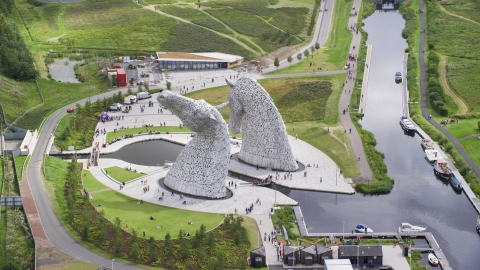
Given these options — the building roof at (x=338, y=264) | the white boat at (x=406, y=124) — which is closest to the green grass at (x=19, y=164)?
the building roof at (x=338, y=264)

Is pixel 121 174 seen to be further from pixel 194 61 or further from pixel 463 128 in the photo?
pixel 194 61

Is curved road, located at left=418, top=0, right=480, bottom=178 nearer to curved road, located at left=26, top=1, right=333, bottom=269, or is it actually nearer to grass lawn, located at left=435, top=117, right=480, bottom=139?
grass lawn, located at left=435, top=117, right=480, bottom=139

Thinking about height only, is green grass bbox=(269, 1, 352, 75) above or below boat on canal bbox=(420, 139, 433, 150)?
above

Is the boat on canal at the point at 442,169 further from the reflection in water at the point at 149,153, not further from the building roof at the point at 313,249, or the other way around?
the reflection in water at the point at 149,153

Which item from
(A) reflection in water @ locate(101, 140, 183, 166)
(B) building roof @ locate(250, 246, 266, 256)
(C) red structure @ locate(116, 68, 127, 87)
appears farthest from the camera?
(C) red structure @ locate(116, 68, 127, 87)

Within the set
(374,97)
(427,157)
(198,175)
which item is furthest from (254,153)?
(374,97)

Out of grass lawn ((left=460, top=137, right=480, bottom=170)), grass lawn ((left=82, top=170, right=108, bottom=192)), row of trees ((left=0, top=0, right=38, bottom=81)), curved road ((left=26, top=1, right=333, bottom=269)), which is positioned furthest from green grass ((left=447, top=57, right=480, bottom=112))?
row of trees ((left=0, top=0, right=38, bottom=81))
